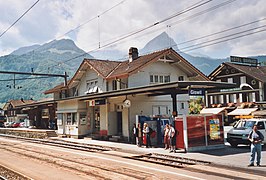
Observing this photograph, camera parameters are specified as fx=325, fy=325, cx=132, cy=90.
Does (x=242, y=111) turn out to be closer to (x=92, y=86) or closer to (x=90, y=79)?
(x=92, y=86)

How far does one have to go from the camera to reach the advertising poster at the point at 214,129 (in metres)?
19.5

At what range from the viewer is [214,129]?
64.4ft

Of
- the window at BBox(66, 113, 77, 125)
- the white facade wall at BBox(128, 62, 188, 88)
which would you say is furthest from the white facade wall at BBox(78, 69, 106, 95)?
the white facade wall at BBox(128, 62, 188, 88)

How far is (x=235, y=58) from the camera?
2106 inches

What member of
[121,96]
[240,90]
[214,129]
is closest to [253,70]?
[240,90]

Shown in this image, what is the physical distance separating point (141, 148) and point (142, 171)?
332 inches

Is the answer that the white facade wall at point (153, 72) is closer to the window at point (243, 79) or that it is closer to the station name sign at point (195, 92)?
the station name sign at point (195, 92)

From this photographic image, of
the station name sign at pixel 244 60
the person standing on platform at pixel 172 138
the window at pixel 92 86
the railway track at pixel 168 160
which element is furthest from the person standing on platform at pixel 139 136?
the station name sign at pixel 244 60

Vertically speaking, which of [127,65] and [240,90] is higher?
[127,65]

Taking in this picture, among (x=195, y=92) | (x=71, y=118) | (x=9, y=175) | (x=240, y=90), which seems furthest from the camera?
(x=240, y=90)

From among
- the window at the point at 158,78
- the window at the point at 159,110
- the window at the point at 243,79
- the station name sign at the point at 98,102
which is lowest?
the window at the point at 159,110

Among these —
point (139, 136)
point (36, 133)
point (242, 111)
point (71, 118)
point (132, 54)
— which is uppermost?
point (132, 54)

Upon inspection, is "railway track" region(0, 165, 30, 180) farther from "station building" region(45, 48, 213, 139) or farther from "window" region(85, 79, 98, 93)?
"window" region(85, 79, 98, 93)

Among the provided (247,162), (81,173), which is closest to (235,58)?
(247,162)
